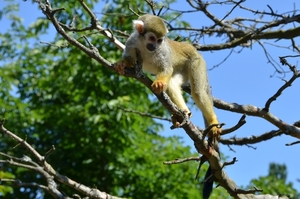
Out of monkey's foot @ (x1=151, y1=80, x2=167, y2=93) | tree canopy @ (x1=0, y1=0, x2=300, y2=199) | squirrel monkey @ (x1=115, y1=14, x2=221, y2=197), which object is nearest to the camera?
monkey's foot @ (x1=151, y1=80, x2=167, y2=93)

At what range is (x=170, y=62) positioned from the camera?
13.3ft

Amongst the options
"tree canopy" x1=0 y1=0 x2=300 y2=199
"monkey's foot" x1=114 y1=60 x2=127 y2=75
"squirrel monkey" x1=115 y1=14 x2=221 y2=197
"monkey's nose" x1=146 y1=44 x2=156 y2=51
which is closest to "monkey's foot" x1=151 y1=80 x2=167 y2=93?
"squirrel monkey" x1=115 y1=14 x2=221 y2=197

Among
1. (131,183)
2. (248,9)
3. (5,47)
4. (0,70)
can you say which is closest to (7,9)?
(5,47)

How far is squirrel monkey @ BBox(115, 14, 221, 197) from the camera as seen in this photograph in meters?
3.92

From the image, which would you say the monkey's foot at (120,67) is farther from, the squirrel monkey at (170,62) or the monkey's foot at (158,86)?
the monkey's foot at (158,86)

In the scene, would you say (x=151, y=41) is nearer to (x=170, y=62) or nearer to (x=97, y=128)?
(x=170, y=62)

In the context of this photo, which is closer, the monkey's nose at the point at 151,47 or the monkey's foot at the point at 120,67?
the monkey's foot at the point at 120,67

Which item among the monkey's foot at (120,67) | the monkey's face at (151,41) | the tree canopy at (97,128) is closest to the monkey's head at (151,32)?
the monkey's face at (151,41)

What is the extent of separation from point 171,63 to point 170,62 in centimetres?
3

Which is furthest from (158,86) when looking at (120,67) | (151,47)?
(151,47)

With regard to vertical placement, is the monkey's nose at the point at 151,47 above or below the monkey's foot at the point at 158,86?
above

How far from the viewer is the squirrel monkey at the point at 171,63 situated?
3915mm

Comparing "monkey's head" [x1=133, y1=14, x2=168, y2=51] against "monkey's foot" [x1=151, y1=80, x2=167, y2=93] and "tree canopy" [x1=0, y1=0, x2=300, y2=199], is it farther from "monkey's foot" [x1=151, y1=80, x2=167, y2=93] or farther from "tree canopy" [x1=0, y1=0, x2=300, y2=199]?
"tree canopy" [x1=0, y1=0, x2=300, y2=199]

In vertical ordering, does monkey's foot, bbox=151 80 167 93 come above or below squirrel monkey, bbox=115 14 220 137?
below
